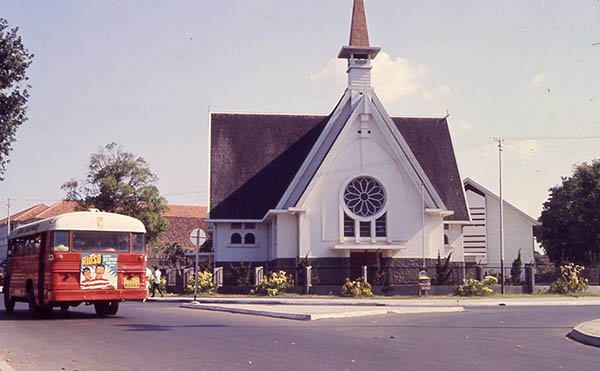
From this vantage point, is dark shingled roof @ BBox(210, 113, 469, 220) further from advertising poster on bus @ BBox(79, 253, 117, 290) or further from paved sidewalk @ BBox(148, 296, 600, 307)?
advertising poster on bus @ BBox(79, 253, 117, 290)

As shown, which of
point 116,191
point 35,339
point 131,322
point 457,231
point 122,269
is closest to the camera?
point 35,339

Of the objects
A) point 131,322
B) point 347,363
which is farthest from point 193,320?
point 347,363

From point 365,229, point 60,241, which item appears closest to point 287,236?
point 365,229

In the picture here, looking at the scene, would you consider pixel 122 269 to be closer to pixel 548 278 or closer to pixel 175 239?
pixel 548 278

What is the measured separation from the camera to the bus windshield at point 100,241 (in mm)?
19250

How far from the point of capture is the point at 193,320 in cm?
1903

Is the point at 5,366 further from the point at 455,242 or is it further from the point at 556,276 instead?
the point at 455,242

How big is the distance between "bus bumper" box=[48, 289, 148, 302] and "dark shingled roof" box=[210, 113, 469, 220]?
2242cm

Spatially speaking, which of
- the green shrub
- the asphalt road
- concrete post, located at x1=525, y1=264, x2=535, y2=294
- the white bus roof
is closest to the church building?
the green shrub

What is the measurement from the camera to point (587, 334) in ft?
45.2

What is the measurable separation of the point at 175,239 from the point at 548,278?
57290 mm

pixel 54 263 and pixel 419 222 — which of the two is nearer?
pixel 54 263

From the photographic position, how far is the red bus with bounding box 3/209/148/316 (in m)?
18.8

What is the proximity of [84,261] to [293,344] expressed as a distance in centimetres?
850
